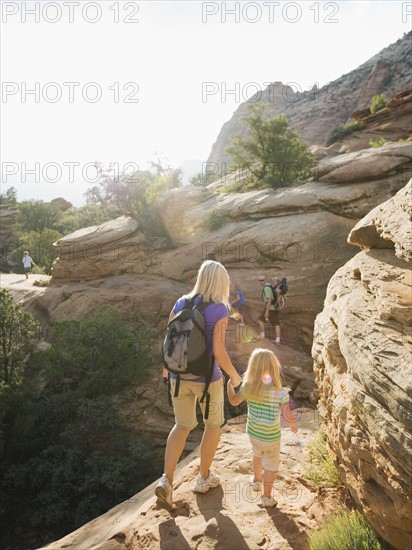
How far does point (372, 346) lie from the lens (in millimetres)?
2893

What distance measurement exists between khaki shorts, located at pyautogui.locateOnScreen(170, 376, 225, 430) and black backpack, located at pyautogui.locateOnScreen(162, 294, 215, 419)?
2.2 inches

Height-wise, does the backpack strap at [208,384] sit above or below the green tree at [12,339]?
above

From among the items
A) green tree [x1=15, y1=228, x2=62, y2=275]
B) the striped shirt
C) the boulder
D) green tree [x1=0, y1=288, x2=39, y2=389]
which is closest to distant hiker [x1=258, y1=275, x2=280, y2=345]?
the boulder

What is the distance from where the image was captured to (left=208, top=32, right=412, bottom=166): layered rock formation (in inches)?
1764

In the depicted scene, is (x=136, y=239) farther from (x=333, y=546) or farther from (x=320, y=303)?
(x=333, y=546)

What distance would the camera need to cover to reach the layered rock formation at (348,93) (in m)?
44.8

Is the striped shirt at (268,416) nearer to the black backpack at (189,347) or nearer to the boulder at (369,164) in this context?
the black backpack at (189,347)

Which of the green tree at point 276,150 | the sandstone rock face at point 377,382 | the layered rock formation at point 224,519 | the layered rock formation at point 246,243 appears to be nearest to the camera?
the sandstone rock face at point 377,382

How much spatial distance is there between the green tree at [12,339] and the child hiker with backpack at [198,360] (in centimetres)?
819

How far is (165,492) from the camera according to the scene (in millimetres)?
3514

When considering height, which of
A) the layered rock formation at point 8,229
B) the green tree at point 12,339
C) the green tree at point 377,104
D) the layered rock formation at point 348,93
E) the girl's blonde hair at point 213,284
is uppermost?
the layered rock formation at point 348,93

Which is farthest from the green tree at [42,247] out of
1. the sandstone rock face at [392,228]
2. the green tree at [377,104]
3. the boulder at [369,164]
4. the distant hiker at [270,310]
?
the green tree at [377,104]

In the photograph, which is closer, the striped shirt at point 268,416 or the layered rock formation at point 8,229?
the striped shirt at point 268,416

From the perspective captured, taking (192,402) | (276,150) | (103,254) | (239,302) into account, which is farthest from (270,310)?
(103,254)
